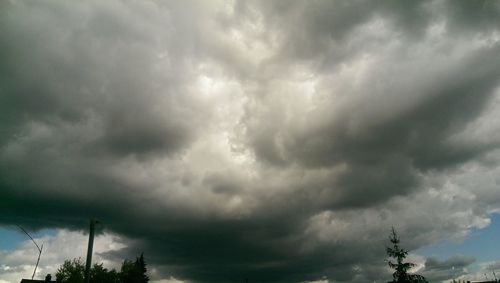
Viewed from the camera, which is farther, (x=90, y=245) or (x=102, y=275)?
(x=102, y=275)

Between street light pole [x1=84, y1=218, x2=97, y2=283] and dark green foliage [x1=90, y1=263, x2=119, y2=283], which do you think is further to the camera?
dark green foliage [x1=90, y1=263, x2=119, y2=283]

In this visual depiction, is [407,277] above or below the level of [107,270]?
below

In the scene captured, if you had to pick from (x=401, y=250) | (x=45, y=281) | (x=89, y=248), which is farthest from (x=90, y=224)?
(x=45, y=281)

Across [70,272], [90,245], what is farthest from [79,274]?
[90,245]

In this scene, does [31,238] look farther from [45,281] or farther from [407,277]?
[45,281]

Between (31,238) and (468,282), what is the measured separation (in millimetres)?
159140

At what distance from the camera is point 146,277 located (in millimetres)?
115625

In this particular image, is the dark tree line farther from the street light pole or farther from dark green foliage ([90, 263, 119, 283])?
the street light pole

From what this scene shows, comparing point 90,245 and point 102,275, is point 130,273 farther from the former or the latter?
point 90,245

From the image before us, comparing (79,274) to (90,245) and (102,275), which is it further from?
(90,245)

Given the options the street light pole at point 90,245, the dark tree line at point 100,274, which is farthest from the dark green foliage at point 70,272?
the street light pole at point 90,245

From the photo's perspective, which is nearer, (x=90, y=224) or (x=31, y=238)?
(x=90, y=224)

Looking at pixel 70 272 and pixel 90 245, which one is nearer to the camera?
pixel 90 245

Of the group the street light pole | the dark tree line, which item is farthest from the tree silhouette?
the street light pole
